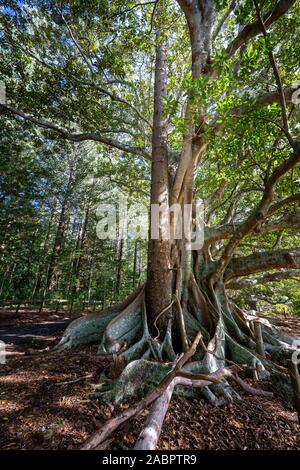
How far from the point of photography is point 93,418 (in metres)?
2.10

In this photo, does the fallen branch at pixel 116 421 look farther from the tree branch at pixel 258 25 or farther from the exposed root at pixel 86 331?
the tree branch at pixel 258 25

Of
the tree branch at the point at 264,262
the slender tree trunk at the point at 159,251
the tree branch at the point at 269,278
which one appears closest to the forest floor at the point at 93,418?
the slender tree trunk at the point at 159,251

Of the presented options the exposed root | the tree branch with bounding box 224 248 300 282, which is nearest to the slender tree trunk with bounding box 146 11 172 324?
the exposed root

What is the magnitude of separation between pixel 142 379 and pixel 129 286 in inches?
467

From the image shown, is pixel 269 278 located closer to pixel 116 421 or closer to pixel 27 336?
pixel 116 421

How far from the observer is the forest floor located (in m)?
1.88

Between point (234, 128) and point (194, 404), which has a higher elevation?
point (234, 128)

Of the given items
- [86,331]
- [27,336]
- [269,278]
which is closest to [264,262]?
[269,278]

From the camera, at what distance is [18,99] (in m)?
5.89

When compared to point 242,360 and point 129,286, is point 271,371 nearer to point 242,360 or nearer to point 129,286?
point 242,360

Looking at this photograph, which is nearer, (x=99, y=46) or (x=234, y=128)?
(x=234, y=128)

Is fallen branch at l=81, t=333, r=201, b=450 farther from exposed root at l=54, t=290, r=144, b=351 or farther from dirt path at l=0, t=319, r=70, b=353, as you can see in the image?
dirt path at l=0, t=319, r=70, b=353

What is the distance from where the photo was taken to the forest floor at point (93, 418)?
1.88 meters
